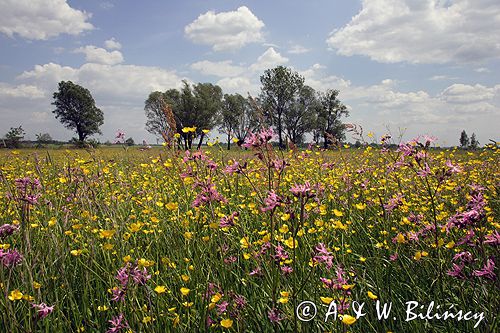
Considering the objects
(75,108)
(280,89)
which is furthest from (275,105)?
(75,108)

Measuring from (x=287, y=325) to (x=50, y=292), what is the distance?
64.1 inches

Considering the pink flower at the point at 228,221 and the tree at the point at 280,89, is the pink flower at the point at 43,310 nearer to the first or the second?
the pink flower at the point at 228,221

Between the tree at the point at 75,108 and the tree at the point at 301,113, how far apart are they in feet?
111

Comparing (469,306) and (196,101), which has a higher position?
(196,101)

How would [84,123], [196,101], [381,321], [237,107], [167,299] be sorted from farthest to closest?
[237,107] < [84,123] < [196,101] < [167,299] < [381,321]

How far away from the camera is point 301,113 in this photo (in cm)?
5994

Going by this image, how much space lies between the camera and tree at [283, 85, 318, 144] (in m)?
58.8

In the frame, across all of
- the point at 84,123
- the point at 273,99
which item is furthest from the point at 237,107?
the point at 84,123

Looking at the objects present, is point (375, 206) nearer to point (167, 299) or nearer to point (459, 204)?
point (459, 204)

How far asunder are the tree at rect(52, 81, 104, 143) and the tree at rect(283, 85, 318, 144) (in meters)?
33.8

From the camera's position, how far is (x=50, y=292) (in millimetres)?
2404

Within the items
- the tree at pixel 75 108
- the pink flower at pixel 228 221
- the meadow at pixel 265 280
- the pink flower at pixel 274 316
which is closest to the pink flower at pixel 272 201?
the meadow at pixel 265 280

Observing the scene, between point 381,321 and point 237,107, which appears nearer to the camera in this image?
point 381,321

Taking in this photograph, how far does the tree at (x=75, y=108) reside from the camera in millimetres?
60656
